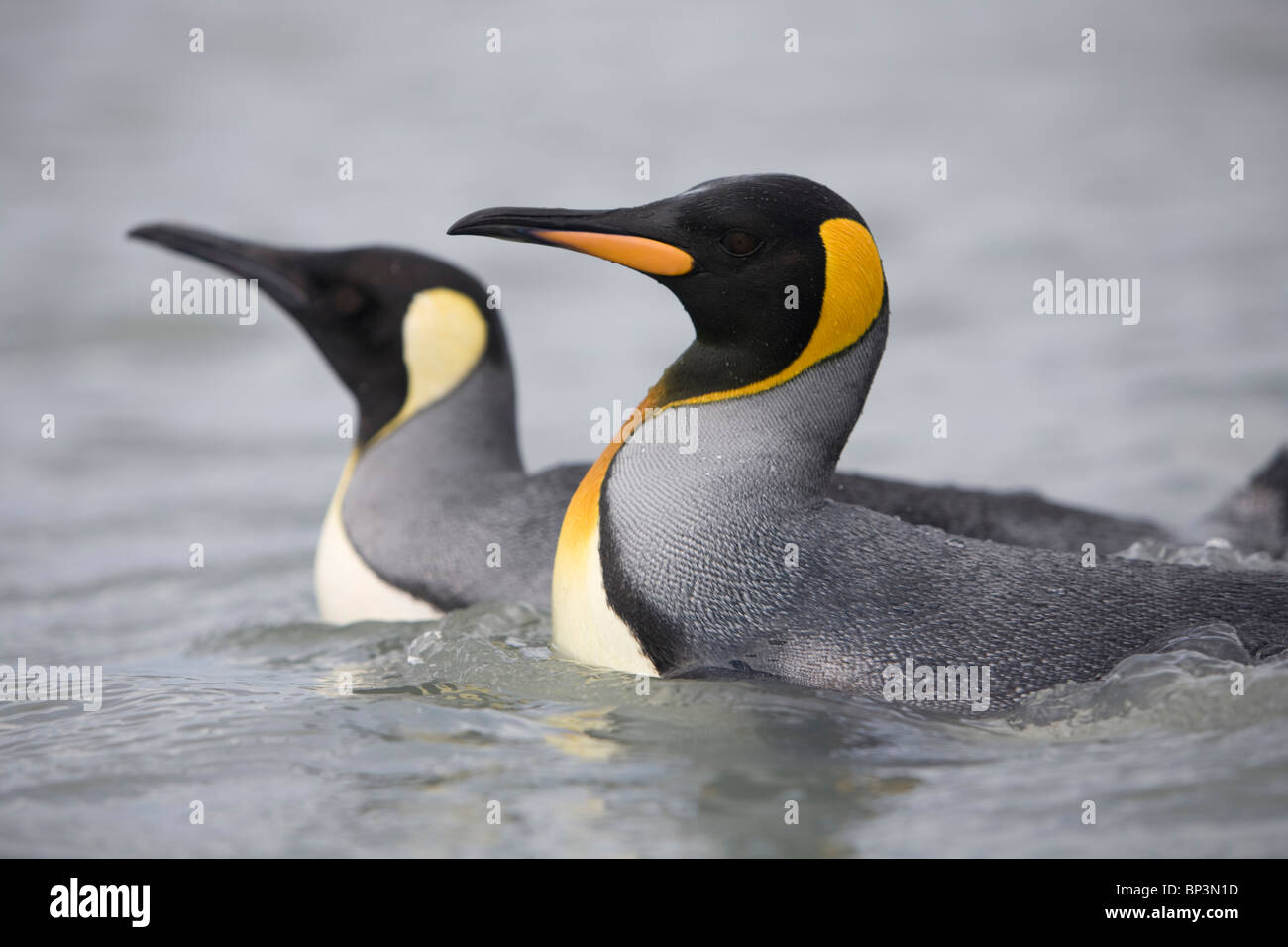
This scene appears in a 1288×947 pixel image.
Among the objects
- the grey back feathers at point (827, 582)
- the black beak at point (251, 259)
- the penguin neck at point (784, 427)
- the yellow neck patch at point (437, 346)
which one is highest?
the black beak at point (251, 259)

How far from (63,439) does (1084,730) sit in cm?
755

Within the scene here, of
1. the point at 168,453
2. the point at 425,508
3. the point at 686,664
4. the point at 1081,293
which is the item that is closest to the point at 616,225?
the point at 686,664

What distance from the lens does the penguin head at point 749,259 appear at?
12.5ft

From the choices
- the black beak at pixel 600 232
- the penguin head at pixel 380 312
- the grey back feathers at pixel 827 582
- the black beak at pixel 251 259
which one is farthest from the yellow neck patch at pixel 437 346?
the grey back feathers at pixel 827 582

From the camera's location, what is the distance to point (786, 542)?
3814mm

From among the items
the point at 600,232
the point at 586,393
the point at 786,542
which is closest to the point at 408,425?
the point at 600,232

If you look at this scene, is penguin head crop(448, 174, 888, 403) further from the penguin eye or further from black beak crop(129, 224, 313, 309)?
black beak crop(129, 224, 313, 309)

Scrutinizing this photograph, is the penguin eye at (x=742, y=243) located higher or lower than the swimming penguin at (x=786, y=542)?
higher

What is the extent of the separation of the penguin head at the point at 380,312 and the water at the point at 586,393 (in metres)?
1.08

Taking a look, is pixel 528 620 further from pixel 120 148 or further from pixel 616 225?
pixel 120 148

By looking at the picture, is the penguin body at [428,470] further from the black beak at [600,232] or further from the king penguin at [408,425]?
the black beak at [600,232]

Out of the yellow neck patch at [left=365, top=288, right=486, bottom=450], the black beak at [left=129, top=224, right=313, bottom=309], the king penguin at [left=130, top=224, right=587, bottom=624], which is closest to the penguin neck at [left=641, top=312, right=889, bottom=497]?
the king penguin at [left=130, top=224, right=587, bottom=624]

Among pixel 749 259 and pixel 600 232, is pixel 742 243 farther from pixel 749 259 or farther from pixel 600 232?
pixel 600 232

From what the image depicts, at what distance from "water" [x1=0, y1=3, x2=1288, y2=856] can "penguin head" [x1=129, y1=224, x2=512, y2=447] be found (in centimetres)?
108
